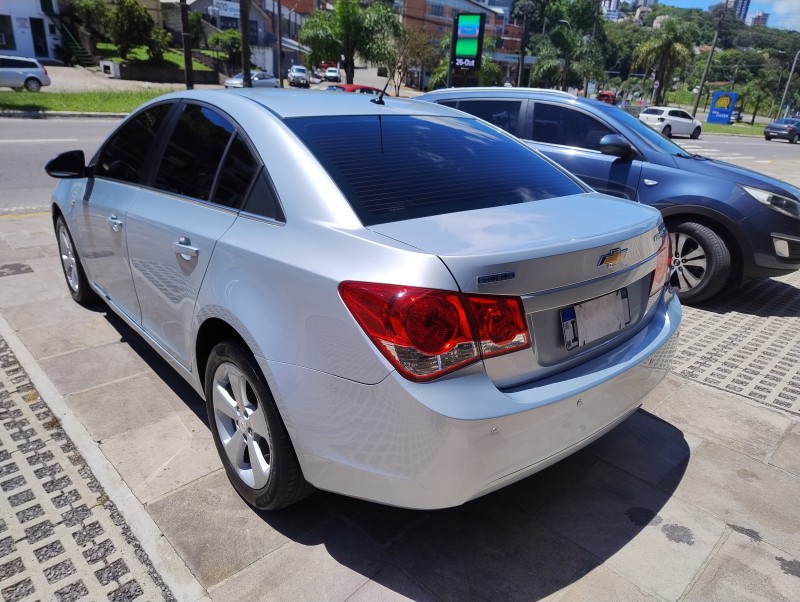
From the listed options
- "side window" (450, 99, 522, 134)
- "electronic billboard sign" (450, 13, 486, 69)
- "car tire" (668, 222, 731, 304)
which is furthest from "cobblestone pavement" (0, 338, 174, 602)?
"electronic billboard sign" (450, 13, 486, 69)

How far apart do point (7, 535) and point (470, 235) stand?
7.13ft

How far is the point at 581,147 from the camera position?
19.4 feet

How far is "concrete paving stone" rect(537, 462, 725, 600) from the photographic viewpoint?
2303mm

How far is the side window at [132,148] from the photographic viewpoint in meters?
3.28

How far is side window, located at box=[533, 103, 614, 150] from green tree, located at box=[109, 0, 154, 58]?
44145 mm

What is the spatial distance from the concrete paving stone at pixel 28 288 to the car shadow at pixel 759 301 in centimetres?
576

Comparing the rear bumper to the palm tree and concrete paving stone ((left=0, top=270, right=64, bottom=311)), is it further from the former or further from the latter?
the palm tree

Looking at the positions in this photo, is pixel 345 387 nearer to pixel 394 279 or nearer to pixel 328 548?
pixel 394 279

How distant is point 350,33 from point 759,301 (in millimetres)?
35810

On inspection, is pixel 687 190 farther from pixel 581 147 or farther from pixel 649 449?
pixel 649 449

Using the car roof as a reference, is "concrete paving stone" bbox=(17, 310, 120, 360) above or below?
below

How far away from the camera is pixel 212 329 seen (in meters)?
2.56

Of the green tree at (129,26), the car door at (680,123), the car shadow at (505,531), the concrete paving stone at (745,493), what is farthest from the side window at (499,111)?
the green tree at (129,26)

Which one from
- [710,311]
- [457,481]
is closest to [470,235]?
[457,481]
